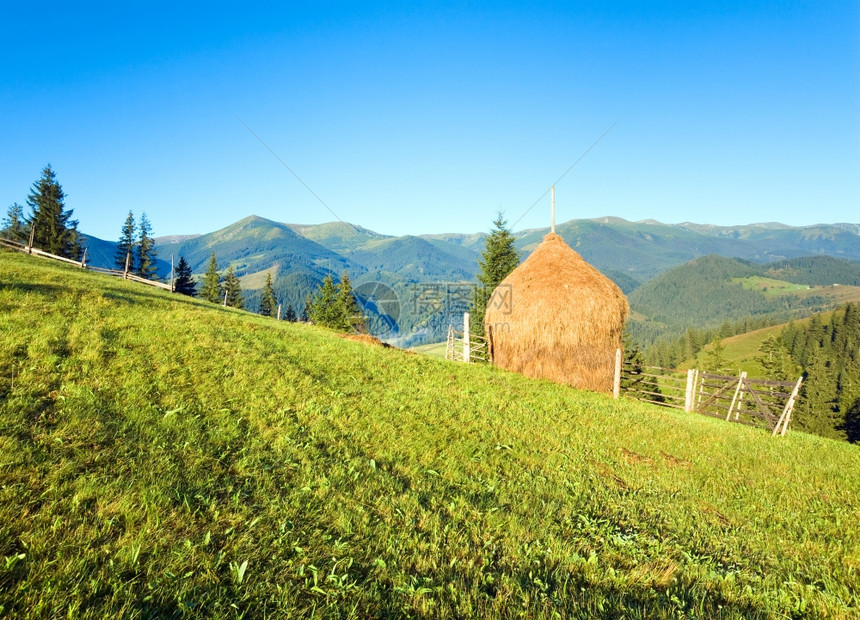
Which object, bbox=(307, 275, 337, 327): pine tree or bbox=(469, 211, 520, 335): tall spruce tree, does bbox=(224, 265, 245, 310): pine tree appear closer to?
bbox=(307, 275, 337, 327): pine tree

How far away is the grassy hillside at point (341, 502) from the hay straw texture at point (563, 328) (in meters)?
6.69

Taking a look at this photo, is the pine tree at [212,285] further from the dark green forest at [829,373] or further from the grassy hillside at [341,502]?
the dark green forest at [829,373]

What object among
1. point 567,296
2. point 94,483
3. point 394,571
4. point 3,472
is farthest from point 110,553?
point 567,296

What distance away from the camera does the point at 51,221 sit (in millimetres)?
45656

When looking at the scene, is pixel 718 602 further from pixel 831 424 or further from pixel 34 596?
pixel 831 424

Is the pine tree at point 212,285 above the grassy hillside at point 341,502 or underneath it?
above

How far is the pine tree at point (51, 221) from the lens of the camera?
45.1 metres

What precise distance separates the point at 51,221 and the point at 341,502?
61.9m

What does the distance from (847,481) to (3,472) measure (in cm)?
1373

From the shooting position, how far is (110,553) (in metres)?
3.13

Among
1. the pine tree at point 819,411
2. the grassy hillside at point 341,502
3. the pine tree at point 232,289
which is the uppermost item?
the pine tree at point 232,289

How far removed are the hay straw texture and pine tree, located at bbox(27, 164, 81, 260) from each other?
181 feet

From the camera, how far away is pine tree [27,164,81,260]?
4506 centimetres

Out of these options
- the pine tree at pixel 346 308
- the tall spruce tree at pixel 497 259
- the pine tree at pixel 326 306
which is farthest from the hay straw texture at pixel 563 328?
the pine tree at pixel 326 306
